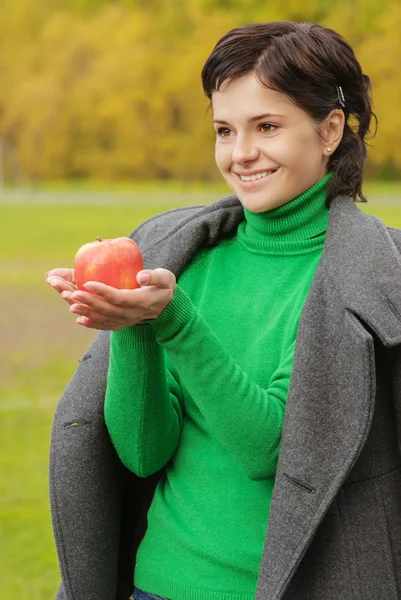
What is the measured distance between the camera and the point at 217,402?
2229mm

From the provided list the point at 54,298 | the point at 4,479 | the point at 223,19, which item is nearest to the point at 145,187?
the point at 223,19

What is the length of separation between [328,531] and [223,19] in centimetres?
5592

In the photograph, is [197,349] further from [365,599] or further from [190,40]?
[190,40]

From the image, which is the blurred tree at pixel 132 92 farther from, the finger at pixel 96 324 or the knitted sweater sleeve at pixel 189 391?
the finger at pixel 96 324

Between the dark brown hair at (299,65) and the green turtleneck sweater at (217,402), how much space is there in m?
0.18

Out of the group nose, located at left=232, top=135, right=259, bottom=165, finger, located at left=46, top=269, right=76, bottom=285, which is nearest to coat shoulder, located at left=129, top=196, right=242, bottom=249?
nose, located at left=232, top=135, right=259, bottom=165

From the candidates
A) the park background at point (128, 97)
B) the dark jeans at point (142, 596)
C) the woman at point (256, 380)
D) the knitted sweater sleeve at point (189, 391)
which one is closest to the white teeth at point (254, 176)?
the woman at point (256, 380)

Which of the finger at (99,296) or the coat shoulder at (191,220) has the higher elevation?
the finger at (99,296)

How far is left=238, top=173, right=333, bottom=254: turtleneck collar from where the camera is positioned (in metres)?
2.49

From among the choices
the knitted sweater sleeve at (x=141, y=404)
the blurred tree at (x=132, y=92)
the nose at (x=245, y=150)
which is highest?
the nose at (x=245, y=150)

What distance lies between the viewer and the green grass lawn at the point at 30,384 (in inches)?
206

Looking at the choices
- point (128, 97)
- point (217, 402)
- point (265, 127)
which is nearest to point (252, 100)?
point (265, 127)

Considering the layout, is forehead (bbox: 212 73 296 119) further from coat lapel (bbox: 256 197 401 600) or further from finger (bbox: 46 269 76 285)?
finger (bbox: 46 269 76 285)

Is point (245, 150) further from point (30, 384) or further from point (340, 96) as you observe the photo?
point (30, 384)
